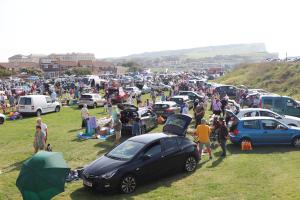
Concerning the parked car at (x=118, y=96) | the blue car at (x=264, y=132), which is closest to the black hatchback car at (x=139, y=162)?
the blue car at (x=264, y=132)

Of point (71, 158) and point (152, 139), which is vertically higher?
point (152, 139)

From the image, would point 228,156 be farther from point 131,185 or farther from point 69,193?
point 69,193

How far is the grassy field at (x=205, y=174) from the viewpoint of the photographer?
1155 centimetres

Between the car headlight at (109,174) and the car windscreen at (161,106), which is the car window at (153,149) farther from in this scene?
the car windscreen at (161,106)

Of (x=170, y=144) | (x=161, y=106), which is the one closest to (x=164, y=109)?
(x=161, y=106)

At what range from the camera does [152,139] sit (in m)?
12.9

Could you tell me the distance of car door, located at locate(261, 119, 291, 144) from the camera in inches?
699

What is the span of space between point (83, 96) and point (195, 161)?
824 inches

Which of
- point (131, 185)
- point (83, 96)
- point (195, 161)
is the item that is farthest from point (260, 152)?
point (83, 96)

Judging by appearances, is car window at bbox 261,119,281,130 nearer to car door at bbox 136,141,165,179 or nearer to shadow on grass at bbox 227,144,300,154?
shadow on grass at bbox 227,144,300,154

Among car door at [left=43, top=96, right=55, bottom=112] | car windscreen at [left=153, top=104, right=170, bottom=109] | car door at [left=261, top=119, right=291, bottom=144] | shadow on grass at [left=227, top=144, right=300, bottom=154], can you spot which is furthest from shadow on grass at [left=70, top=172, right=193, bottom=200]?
car door at [left=43, top=96, right=55, bottom=112]

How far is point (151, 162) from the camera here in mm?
12305

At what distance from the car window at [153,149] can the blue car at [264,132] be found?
6259 millimetres

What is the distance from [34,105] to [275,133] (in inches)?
694
